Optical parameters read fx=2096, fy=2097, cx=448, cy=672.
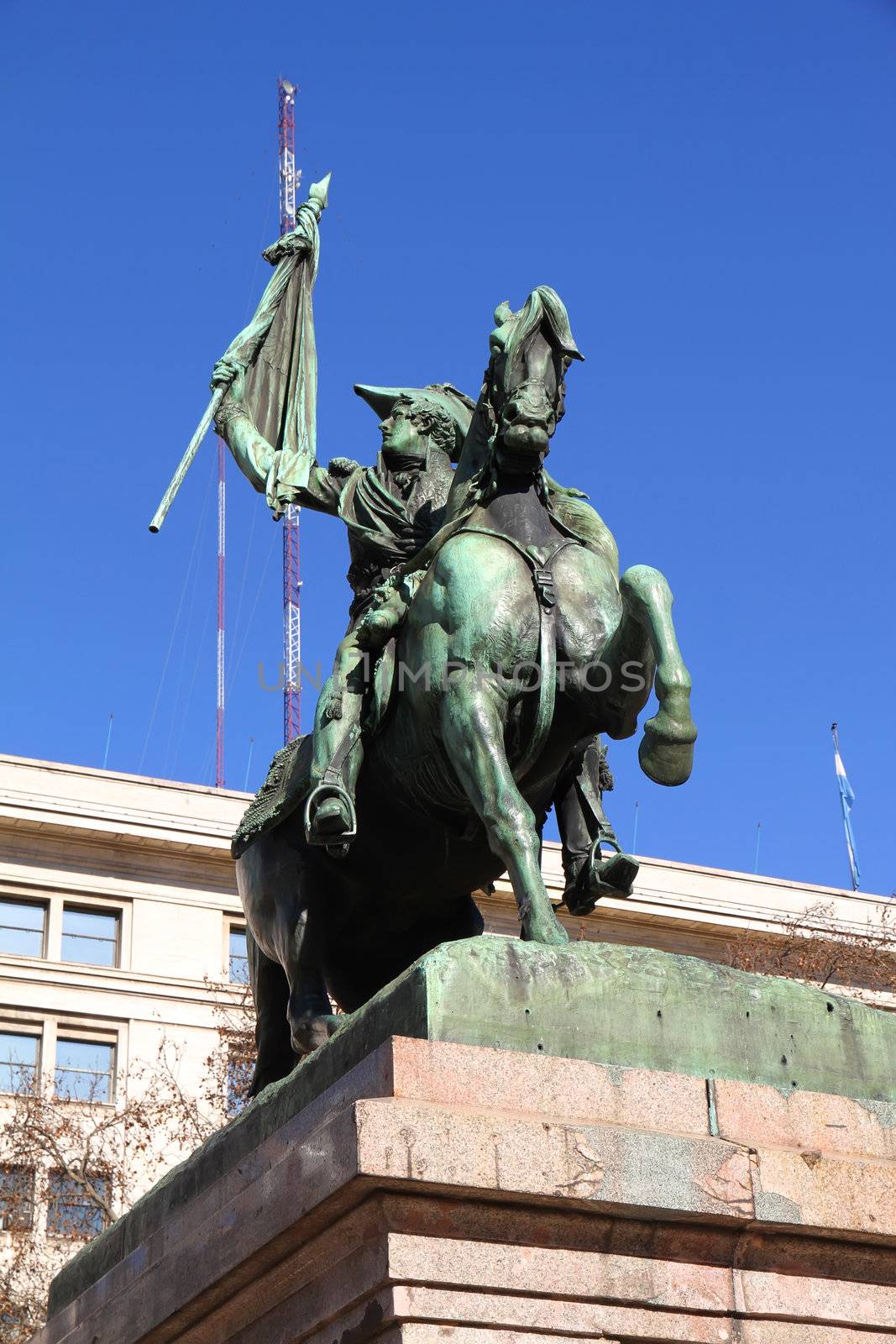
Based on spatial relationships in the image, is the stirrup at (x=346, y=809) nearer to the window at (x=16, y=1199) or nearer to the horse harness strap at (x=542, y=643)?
the horse harness strap at (x=542, y=643)

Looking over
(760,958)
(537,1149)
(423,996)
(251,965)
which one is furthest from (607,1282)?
(760,958)

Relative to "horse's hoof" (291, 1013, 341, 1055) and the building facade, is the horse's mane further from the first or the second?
the building facade

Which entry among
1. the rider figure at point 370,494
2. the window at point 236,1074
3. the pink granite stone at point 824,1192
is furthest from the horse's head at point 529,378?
the window at point 236,1074

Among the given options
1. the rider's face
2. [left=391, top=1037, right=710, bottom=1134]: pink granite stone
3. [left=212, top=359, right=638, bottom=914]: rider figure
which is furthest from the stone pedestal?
the rider's face

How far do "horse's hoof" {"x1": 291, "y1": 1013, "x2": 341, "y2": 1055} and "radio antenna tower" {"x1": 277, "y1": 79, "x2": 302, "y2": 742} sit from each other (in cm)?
3857

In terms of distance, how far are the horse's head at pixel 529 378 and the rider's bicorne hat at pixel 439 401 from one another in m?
1.05

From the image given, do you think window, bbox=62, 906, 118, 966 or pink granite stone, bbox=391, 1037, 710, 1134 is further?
window, bbox=62, 906, 118, 966

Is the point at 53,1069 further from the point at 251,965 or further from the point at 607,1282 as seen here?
the point at 607,1282

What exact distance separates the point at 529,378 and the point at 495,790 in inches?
76.5

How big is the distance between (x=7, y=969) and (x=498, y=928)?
9505 mm

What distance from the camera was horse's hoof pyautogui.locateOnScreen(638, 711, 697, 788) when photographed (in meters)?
7.52

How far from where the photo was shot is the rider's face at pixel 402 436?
9.73 metres

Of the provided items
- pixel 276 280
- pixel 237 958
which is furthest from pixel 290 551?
pixel 276 280

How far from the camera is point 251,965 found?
31.3ft
